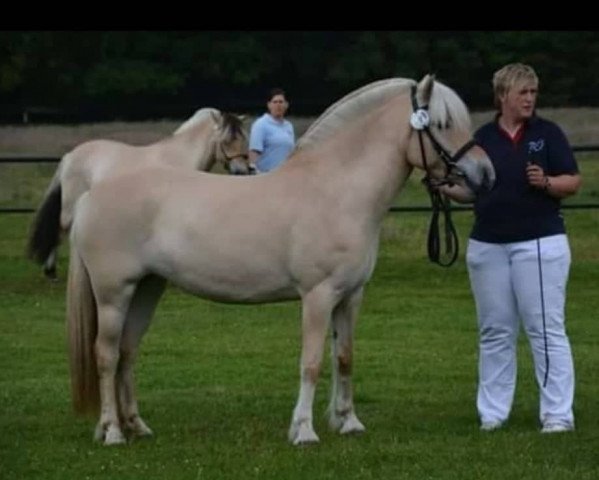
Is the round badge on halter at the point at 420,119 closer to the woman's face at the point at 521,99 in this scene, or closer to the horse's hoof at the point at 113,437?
the woman's face at the point at 521,99

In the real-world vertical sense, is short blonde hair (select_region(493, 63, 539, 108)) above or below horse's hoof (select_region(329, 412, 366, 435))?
above

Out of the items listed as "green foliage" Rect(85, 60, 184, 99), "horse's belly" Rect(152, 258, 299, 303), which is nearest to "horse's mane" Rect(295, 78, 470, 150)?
"horse's belly" Rect(152, 258, 299, 303)

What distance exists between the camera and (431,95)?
748 centimetres

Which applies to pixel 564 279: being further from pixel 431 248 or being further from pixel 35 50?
pixel 35 50

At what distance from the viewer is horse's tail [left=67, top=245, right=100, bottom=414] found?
7.68 m

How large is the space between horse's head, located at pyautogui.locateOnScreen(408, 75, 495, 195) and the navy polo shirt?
0.66 feet

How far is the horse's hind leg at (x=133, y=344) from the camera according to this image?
775 centimetres

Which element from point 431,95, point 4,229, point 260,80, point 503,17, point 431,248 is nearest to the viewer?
point 503,17

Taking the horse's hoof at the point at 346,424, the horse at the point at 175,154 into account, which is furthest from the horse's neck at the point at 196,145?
the horse's hoof at the point at 346,424

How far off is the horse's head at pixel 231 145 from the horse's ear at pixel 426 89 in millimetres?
6201

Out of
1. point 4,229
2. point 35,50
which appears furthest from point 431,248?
point 35,50

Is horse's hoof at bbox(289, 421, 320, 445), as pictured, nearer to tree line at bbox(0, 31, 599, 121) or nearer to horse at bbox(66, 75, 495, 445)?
horse at bbox(66, 75, 495, 445)

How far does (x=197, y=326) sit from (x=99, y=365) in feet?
16.8

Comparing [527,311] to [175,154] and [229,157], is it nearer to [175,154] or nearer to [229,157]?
[175,154]
